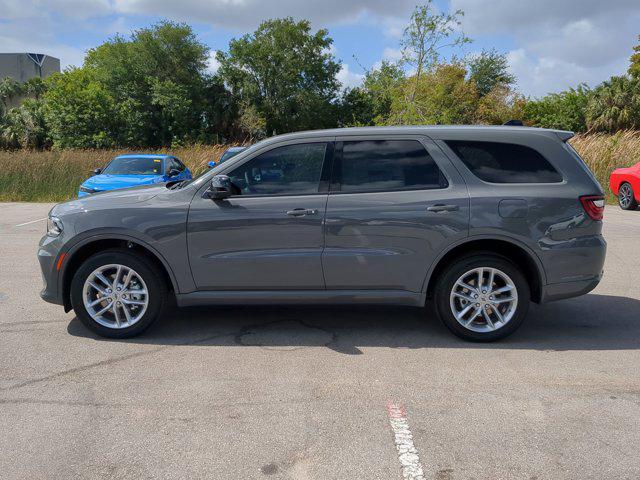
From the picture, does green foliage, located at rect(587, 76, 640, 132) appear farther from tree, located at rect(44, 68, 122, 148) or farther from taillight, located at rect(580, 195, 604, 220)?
taillight, located at rect(580, 195, 604, 220)

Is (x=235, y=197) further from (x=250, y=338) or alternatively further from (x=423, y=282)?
(x=423, y=282)

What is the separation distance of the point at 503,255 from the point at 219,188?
2.52 m

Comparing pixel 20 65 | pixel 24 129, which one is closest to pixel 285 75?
pixel 24 129

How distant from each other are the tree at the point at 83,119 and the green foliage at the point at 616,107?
35.2 meters

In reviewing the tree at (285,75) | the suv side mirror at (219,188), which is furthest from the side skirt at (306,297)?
the tree at (285,75)

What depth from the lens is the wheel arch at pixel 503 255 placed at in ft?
15.8

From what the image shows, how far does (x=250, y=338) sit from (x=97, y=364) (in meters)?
1.29

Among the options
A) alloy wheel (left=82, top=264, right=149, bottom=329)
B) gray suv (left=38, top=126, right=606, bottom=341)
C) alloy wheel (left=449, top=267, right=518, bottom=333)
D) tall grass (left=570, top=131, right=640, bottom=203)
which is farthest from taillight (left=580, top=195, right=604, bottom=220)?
tall grass (left=570, top=131, right=640, bottom=203)

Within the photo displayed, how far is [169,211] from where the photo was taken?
4855mm

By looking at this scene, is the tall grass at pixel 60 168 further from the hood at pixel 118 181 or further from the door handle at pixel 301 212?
the door handle at pixel 301 212

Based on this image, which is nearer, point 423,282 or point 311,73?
point 423,282

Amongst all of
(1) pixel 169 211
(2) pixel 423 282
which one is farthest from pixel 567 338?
(1) pixel 169 211

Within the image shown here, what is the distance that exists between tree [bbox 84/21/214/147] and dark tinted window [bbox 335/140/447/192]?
41.0 metres

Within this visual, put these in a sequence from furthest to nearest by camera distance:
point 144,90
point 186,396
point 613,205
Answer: point 144,90, point 613,205, point 186,396
